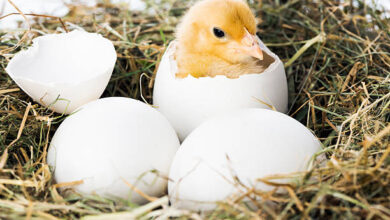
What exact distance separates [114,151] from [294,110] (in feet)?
2.57

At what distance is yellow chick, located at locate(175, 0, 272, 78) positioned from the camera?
1262 millimetres

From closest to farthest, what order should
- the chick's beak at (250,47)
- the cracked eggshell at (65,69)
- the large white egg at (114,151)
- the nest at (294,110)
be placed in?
the nest at (294,110) < the large white egg at (114,151) < the chick's beak at (250,47) < the cracked eggshell at (65,69)

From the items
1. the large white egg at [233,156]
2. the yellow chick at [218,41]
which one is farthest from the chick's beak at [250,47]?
the large white egg at [233,156]

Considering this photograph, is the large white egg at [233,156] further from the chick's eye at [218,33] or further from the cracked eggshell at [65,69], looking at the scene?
the cracked eggshell at [65,69]

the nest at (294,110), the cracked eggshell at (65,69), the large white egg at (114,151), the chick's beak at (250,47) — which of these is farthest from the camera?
the cracked eggshell at (65,69)

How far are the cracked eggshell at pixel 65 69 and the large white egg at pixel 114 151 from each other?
14 centimetres

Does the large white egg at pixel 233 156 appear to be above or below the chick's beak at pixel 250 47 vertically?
below

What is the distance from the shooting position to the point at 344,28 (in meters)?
1.85

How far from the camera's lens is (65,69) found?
1.51 m

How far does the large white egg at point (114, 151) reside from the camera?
1.14 m

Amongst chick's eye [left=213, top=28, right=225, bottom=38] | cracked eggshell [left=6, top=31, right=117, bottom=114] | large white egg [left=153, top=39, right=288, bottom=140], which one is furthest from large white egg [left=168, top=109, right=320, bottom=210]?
cracked eggshell [left=6, top=31, right=117, bottom=114]

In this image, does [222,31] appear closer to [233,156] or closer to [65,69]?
[233,156]

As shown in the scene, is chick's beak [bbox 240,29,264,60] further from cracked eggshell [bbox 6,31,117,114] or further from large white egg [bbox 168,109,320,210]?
cracked eggshell [bbox 6,31,117,114]

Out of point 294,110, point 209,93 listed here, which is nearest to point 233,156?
point 209,93
